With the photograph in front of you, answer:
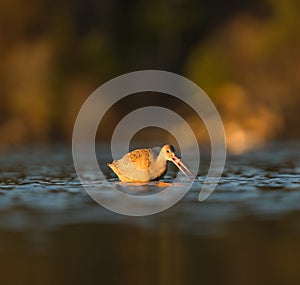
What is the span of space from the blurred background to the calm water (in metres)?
13.9

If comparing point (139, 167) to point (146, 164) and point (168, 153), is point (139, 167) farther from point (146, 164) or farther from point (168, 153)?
point (168, 153)

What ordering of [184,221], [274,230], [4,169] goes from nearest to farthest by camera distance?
[274,230] < [184,221] < [4,169]

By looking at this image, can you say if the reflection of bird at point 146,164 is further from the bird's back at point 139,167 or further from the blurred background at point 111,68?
the blurred background at point 111,68

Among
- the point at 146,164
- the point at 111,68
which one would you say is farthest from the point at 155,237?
the point at 111,68

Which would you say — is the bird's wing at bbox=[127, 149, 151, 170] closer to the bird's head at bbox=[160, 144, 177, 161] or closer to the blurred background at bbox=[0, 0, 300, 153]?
the bird's head at bbox=[160, 144, 177, 161]

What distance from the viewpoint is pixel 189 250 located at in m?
8.27

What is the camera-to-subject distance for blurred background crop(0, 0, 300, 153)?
2862cm

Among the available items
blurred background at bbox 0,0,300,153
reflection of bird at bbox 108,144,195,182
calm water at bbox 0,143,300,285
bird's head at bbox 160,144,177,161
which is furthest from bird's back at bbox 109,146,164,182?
blurred background at bbox 0,0,300,153

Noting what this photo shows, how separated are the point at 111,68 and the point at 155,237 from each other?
76.4ft

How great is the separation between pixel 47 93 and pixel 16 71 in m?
1.20

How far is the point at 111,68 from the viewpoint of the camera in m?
31.9

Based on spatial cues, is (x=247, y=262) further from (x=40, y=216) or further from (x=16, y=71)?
(x=16, y=71)

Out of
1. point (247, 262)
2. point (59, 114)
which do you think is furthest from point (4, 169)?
point (59, 114)

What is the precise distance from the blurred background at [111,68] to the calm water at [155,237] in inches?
546
